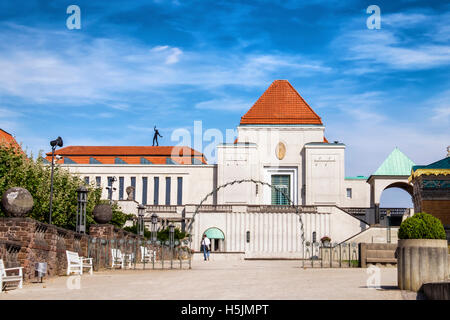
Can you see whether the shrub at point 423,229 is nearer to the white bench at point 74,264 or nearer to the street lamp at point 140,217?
the white bench at point 74,264

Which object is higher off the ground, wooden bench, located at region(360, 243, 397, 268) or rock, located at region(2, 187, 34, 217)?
rock, located at region(2, 187, 34, 217)

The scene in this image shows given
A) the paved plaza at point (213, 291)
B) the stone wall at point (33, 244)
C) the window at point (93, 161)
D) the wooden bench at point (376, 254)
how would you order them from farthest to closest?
the window at point (93, 161)
the wooden bench at point (376, 254)
the stone wall at point (33, 244)
the paved plaza at point (213, 291)

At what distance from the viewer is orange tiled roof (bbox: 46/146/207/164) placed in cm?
8469

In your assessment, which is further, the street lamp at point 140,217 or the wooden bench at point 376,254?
the street lamp at point 140,217

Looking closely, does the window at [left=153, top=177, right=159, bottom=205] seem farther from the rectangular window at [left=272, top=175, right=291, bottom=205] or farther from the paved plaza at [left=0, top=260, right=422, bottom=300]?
the paved plaza at [left=0, top=260, right=422, bottom=300]

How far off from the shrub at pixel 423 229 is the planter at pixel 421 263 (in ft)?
0.42

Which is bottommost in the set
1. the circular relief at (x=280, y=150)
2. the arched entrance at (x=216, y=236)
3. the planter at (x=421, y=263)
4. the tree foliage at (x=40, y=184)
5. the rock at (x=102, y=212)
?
the arched entrance at (x=216, y=236)

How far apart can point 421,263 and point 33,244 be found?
10388mm

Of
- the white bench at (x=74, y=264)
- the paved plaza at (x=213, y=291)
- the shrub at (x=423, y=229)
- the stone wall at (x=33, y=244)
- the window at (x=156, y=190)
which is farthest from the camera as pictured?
the window at (x=156, y=190)

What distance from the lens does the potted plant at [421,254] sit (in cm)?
1423

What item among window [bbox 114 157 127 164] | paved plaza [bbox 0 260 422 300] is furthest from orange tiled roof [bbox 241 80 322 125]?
paved plaza [bbox 0 260 422 300]

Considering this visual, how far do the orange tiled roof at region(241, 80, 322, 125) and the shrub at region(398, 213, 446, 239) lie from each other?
63.2 metres

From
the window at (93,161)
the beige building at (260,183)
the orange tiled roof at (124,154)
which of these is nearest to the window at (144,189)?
the beige building at (260,183)
